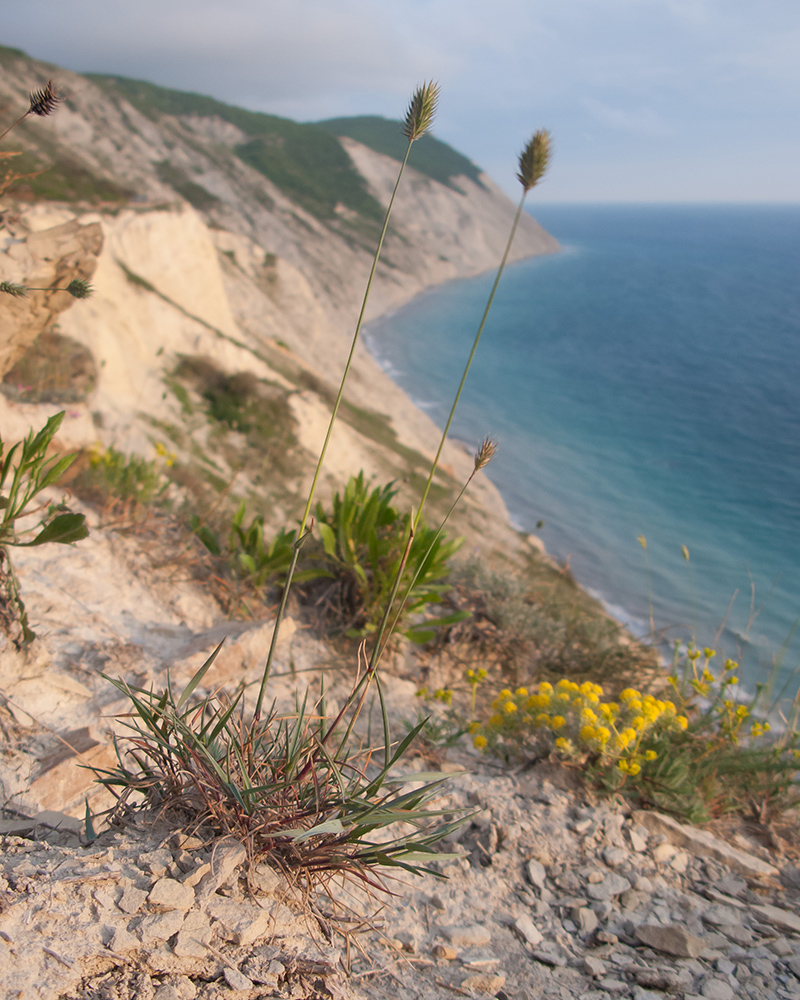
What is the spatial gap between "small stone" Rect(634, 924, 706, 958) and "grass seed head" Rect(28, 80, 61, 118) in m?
3.78

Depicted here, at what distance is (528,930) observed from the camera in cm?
→ 244

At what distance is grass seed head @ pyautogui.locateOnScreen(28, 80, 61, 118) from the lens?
219 cm

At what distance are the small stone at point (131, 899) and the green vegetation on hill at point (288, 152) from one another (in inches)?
3063

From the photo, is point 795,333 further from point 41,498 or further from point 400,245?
point 41,498

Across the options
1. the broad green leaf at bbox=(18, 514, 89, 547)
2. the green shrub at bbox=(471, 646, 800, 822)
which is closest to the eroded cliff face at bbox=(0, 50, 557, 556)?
the broad green leaf at bbox=(18, 514, 89, 547)

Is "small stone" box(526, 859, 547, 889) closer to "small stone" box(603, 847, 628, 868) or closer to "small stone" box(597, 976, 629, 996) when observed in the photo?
"small stone" box(603, 847, 628, 868)

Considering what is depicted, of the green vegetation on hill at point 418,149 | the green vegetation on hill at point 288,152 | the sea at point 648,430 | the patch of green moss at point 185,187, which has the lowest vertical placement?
the sea at point 648,430

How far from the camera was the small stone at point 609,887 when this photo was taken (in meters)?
2.72

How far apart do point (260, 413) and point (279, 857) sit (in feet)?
53.4

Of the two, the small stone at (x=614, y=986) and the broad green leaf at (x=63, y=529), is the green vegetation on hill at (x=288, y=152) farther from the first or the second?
the small stone at (x=614, y=986)

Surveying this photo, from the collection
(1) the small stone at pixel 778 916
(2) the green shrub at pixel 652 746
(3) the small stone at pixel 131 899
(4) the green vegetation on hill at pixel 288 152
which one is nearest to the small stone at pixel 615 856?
(2) the green shrub at pixel 652 746

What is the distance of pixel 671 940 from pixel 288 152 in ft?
327

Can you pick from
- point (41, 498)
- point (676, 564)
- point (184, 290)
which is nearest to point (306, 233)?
point (184, 290)

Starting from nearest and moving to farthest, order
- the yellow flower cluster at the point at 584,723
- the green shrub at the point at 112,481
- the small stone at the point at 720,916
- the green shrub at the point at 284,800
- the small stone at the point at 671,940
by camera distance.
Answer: the green shrub at the point at 284,800 < the small stone at the point at 671,940 < the small stone at the point at 720,916 < the yellow flower cluster at the point at 584,723 < the green shrub at the point at 112,481
